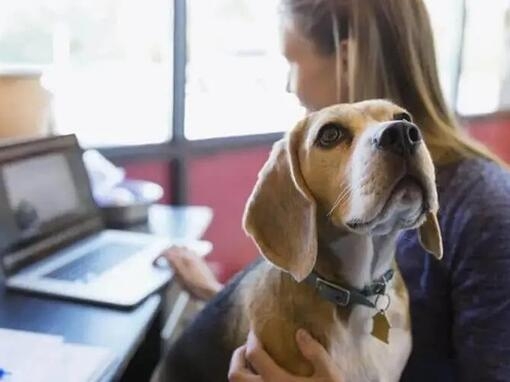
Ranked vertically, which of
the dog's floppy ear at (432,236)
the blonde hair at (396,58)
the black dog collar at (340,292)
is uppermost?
the blonde hair at (396,58)

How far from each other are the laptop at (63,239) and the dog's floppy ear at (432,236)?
50cm

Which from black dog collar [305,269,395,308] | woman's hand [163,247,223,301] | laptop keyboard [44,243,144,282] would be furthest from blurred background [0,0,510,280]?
black dog collar [305,269,395,308]

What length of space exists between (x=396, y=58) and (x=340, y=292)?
0.46 metres

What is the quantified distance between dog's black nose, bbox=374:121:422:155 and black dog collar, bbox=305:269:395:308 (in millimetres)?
237

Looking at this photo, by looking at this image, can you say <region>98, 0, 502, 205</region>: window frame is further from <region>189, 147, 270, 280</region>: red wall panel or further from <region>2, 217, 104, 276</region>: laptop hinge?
<region>2, 217, 104, 276</region>: laptop hinge

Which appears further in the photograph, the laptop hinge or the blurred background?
the blurred background

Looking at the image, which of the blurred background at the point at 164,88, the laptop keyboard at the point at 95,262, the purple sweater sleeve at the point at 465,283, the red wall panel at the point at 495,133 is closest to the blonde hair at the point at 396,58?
the purple sweater sleeve at the point at 465,283

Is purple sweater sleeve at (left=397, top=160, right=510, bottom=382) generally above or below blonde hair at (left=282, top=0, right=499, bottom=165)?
below

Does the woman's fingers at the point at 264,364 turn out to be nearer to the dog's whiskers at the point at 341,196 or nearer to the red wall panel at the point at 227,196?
the dog's whiskers at the point at 341,196

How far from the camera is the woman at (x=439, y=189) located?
1.23 metres

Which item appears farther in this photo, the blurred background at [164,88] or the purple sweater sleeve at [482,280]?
the blurred background at [164,88]

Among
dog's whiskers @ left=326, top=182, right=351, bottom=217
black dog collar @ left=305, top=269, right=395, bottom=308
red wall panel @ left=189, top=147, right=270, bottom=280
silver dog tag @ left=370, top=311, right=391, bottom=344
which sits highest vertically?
dog's whiskers @ left=326, top=182, right=351, bottom=217

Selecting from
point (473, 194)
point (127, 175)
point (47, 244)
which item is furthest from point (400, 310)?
point (127, 175)

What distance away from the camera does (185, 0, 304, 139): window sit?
9.30 ft
